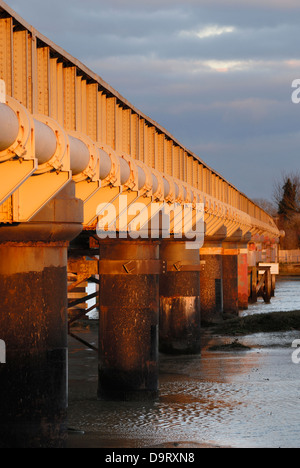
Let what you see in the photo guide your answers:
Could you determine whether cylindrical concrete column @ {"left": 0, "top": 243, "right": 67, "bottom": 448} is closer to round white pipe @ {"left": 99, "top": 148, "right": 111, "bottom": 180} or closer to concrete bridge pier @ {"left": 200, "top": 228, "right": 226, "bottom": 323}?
round white pipe @ {"left": 99, "top": 148, "right": 111, "bottom": 180}

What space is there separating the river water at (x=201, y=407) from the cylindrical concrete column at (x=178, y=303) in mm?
707

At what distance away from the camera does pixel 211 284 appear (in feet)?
148

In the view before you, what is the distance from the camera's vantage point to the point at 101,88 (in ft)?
62.6

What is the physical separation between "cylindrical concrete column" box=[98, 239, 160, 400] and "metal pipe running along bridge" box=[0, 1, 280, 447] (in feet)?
0.09

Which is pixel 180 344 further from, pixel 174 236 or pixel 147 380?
pixel 147 380

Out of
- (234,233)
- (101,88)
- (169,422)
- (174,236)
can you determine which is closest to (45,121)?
(101,88)

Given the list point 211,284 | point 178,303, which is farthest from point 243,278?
point 178,303

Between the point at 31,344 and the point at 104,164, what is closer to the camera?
the point at 31,344

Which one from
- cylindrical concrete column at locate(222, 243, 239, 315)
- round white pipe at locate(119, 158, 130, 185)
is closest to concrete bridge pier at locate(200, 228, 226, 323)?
cylindrical concrete column at locate(222, 243, 239, 315)

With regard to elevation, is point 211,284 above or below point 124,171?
below

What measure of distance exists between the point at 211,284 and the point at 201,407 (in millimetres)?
23834

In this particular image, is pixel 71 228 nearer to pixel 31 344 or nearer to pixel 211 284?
pixel 31 344

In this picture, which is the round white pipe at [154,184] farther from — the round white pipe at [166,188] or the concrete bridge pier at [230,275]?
the concrete bridge pier at [230,275]

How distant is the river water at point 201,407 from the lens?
1805 cm
